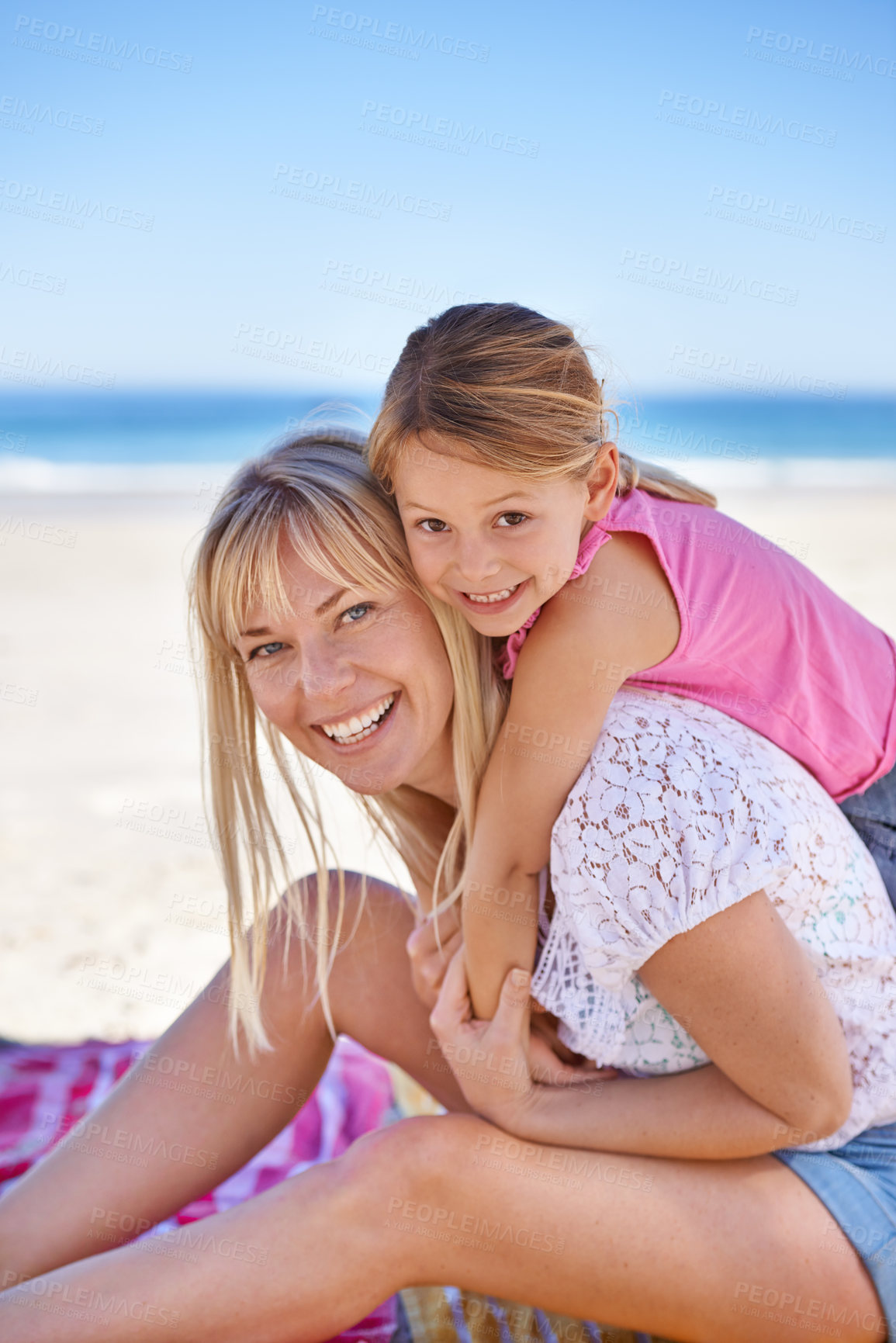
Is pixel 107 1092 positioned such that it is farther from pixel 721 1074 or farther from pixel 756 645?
pixel 756 645

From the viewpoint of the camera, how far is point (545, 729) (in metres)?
1.79

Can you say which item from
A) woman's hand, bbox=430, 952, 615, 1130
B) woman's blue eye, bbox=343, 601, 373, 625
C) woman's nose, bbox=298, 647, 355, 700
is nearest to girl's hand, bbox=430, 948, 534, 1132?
woman's hand, bbox=430, 952, 615, 1130

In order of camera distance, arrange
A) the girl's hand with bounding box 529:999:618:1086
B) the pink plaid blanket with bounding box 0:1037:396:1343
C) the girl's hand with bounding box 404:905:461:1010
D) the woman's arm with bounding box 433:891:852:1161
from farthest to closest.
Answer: the pink plaid blanket with bounding box 0:1037:396:1343
the girl's hand with bounding box 404:905:461:1010
the girl's hand with bounding box 529:999:618:1086
the woman's arm with bounding box 433:891:852:1161

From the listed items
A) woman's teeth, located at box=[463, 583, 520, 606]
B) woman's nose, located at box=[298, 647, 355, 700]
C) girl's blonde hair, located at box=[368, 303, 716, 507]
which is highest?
girl's blonde hair, located at box=[368, 303, 716, 507]

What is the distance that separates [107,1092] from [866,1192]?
1.99 meters

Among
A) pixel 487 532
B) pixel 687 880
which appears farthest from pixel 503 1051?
pixel 487 532

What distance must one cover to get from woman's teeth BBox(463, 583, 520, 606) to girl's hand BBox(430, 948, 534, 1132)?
66 centimetres

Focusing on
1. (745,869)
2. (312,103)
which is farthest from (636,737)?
(312,103)

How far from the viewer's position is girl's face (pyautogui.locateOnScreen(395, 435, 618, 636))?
1.82m

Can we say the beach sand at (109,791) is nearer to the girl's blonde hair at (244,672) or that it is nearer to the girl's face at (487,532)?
the girl's blonde hair at (244,672)

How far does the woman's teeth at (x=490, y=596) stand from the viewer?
6.07 feet

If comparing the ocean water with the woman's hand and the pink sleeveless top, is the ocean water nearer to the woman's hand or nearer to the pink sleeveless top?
the pink sleeveless top

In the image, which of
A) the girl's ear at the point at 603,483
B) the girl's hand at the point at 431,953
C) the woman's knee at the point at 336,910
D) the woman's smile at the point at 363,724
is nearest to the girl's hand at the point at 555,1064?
the girl's hand at the point at 431,953

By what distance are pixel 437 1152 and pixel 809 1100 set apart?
22.7 inches
